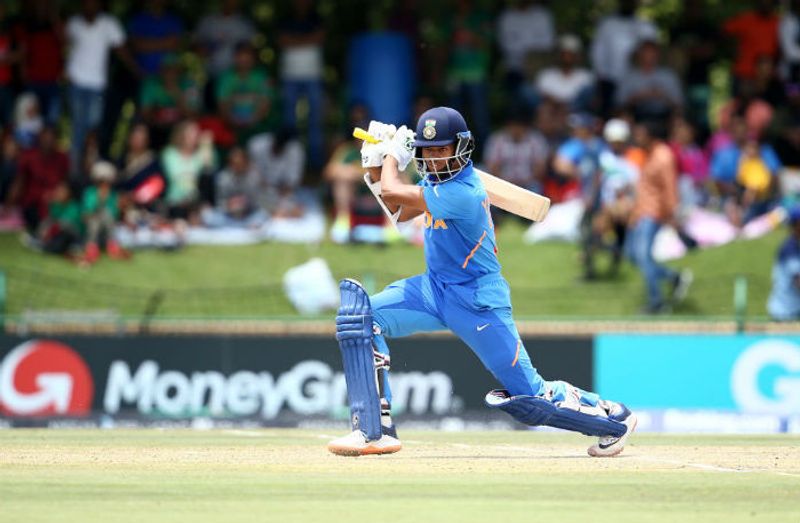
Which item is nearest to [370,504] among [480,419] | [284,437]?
[284,437]

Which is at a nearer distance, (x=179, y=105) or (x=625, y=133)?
(x=625, y=133)

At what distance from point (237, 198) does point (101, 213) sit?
174 centimetres

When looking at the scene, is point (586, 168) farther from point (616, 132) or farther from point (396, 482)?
point (396, 482)

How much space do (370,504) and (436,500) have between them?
1.06 ft

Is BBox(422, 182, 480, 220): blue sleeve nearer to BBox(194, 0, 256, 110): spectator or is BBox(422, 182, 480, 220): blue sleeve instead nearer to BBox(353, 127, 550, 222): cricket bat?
BBox(353, 127, 550, 222): cricket bat

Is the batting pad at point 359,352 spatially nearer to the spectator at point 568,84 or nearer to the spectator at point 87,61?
the spectator at point 87,61

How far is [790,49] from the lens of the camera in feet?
67.7

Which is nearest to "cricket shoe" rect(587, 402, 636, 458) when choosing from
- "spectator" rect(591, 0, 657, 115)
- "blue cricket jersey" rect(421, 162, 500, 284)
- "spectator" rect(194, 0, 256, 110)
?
"blue cricket jersey" rect(421, 162, 500, 284)

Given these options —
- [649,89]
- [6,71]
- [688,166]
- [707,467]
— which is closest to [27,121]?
[6,71]

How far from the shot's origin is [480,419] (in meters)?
14.9

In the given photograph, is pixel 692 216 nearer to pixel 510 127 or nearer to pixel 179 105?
pixel 510 127

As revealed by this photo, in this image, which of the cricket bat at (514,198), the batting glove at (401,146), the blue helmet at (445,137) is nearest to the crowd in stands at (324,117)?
the cricket bat at (514,198)

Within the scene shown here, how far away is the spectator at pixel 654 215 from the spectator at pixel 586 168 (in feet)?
1.93

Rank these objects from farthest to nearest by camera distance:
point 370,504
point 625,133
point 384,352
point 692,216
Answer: point 692,216, point 625,133, point 384,352, point 370,504
